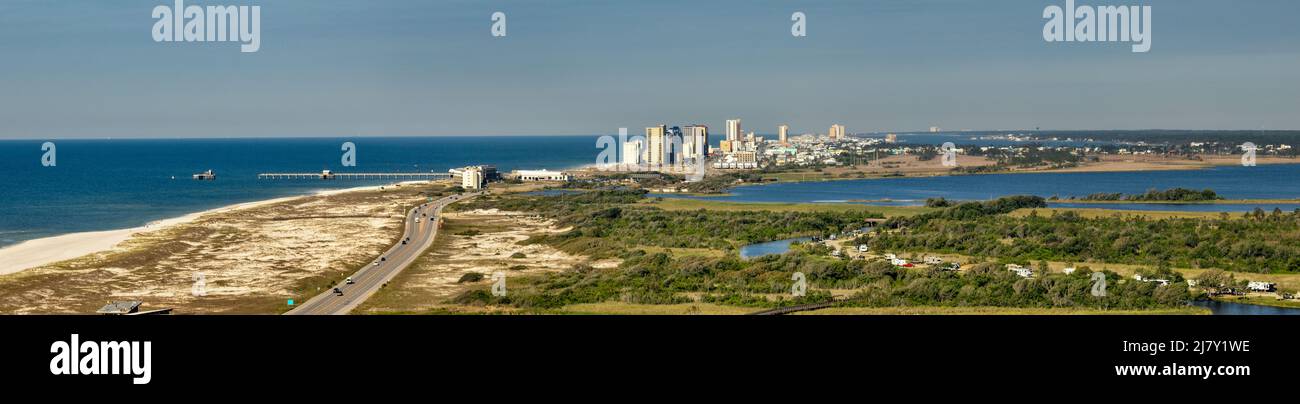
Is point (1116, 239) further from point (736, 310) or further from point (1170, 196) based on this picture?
point (1170, 196)

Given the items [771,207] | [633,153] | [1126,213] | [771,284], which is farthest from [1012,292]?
[633,153]

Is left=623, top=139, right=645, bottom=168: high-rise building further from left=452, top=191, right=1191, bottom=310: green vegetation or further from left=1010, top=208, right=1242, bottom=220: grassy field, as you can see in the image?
left=452, top=191, right=1191, bottom=310: green vegetation

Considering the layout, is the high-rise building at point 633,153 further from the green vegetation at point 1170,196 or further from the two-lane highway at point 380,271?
the two-lane highway at point 380,271

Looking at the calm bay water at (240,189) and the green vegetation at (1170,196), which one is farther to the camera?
the green vegetation at (1170,196)

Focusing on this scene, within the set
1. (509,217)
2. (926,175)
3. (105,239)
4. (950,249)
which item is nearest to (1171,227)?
(950,249)

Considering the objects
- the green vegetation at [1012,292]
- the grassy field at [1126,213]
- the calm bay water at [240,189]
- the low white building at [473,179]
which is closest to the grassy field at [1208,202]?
the calm bay water at [240,189]

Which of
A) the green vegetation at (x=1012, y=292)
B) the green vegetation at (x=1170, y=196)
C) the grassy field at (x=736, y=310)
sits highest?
the green vegetation at (x=1170, y=196)
